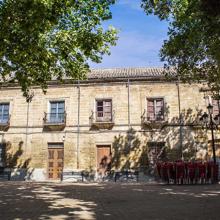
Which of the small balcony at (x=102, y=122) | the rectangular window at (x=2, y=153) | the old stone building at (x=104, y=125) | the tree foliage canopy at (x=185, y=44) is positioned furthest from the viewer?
the rectangular window at (x=2, y=153)

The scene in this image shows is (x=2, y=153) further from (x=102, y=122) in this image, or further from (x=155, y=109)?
(x=155, y=109)

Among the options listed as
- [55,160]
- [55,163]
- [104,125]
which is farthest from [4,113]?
[104,125]

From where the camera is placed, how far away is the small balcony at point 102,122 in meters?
22.6

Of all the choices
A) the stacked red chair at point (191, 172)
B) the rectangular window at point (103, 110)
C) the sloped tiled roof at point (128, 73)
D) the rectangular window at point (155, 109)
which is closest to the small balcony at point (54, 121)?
the rectangular window at point (103, 110)

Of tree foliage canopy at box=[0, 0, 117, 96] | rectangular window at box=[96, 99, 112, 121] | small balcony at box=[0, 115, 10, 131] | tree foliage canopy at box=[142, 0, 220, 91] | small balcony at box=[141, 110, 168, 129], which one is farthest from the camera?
small balcony at box=[0, 115, 10, 131]

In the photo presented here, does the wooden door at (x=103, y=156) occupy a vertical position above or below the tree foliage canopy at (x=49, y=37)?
below

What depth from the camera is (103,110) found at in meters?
23.2

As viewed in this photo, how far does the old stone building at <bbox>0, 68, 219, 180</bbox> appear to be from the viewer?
72.6ft

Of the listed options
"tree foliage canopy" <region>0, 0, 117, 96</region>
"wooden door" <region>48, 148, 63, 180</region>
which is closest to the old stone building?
"wooden door" <region>48, 148, 63, 180</region>

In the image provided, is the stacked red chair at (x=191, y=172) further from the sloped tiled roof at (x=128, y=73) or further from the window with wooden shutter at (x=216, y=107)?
the sloped tiled roof at (x=128, y=73)

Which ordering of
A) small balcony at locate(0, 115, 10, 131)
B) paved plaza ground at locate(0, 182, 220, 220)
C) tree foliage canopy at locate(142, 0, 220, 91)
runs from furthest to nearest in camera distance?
small balcony at locate(0, 115, 10, 131) → tree foliage canopy at locate(142, 0, 220, 91) → paved plaza ground at locate(0, 182, 220, 220)

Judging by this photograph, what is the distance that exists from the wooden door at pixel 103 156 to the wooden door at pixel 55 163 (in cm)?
277

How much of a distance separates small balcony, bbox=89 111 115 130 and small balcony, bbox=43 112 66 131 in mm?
2072

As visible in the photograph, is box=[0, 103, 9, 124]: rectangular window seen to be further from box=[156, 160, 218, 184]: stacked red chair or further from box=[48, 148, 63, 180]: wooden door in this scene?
box=[156, 160, 218, 184]: stacked red chair
